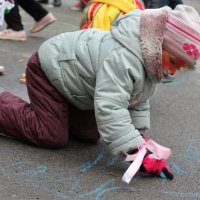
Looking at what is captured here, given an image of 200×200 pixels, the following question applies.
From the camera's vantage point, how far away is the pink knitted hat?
2.24 m

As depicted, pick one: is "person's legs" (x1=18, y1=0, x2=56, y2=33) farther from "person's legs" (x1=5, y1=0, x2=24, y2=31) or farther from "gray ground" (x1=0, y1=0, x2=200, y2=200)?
"gray ground" (x1=0, y1=0, x2=200, y2=200)

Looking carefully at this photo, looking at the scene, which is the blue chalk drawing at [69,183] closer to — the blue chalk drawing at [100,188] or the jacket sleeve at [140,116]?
the blue chalk drawing at [100,188]

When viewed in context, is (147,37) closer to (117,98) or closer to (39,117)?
(117,98)

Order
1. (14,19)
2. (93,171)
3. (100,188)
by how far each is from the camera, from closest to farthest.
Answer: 1. (100,188)
2. (93,171)
3. (14,19)

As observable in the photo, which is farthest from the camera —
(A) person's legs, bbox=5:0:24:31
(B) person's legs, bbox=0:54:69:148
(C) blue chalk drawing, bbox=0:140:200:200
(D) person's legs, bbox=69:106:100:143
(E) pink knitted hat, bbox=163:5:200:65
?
(A) person's legs, bbox=5:0:24:31

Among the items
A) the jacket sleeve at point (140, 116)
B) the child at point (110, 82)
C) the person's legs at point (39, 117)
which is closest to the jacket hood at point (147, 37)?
the child at point (110, 82)

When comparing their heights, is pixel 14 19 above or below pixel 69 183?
below

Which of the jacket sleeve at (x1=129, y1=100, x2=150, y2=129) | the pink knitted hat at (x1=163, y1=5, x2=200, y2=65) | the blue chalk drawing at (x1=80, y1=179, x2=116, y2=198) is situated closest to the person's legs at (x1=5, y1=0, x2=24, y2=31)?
the jacket sleeve at (x1=129, y1=100, x2=150, y2=129)

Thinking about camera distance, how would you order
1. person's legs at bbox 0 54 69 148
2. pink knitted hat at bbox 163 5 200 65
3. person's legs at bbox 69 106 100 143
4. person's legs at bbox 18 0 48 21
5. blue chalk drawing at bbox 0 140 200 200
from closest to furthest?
blue chalk drawing at bbox 0 140 200 200, pink knitted hat at bbox 163 5 200 65, person's legs at bbox 0 54 69 148, person's legs at bbox 69 106 100 143, person's legs at bbox 18 0 48 21

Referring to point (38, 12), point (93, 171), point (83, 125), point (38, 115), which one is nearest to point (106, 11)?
point (83, 125)

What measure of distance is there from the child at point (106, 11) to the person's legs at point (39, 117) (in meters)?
0.71

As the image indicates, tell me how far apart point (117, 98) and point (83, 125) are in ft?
1.64

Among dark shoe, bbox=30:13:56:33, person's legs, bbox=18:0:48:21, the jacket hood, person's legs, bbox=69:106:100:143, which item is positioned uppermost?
the jacket hood

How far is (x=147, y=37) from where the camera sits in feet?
7.43
